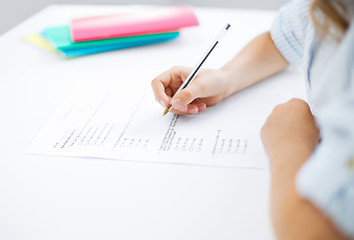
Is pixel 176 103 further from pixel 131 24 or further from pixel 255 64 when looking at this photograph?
pixel 131 24

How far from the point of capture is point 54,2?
192 centimetres

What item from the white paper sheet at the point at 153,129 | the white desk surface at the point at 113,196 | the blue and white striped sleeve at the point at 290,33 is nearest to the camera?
the white desk surface at the point at 113,196

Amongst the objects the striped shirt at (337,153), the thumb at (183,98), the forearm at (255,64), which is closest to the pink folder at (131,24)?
the forearm at (255,64)

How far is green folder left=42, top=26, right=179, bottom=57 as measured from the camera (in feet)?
3.19

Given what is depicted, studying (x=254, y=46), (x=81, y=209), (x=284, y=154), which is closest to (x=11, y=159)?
(x=81, y=209)

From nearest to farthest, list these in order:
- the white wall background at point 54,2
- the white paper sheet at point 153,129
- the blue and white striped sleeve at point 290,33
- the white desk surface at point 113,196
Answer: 1. the white desk surface at point 113,196
2. the white paper sheet at point 153,129
3. the blue and white striped sleeve at point 290,33
4. the white wall background at point 54,2

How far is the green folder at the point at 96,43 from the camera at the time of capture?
97 cm

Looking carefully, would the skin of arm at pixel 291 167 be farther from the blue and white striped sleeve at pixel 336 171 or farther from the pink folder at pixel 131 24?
the pink folder at pixel 131 24

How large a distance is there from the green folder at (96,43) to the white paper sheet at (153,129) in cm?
21

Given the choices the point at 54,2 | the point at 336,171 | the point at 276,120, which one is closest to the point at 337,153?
the point at 336,171

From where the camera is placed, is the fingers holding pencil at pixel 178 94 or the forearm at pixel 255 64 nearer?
the fingers holding pencil at pixel 178 94

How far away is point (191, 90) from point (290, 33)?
26 cm

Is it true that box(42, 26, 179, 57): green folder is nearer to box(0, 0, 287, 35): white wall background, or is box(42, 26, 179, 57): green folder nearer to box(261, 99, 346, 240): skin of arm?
box(261, 99, 346, 240): skin of arm

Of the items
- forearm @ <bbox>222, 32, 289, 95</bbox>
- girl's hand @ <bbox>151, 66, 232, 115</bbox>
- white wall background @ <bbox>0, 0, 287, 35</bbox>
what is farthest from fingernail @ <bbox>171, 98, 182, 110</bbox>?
white wall background @ <bbox>0, 0, 287, 35</bbox>
